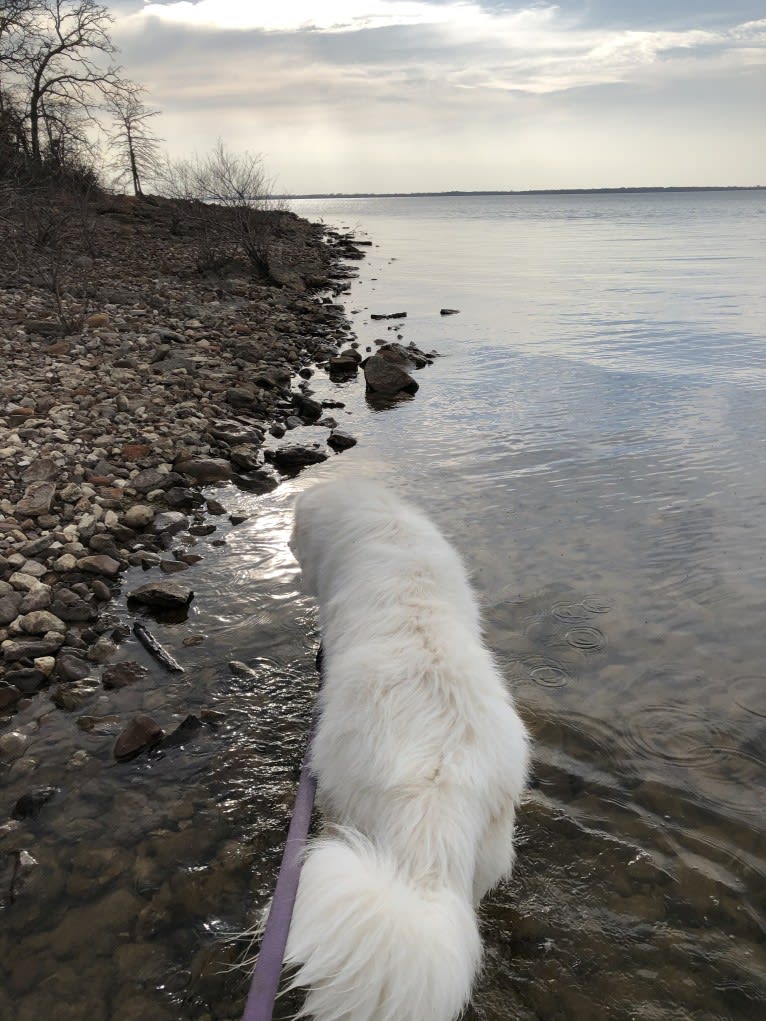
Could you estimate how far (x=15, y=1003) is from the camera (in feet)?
7.85

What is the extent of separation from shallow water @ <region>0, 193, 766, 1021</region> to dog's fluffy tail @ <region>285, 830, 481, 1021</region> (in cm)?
101

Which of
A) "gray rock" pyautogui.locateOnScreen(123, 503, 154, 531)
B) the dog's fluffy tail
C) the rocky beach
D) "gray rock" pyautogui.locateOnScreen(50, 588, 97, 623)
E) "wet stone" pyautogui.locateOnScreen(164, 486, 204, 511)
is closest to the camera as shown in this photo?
the dog's fluffy tail

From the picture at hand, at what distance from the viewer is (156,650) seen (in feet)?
14.2

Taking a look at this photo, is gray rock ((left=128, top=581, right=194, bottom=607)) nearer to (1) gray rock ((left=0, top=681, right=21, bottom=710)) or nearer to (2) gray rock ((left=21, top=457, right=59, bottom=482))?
(1) gray rock ((left=0, top=681, right=21, bottom=710))

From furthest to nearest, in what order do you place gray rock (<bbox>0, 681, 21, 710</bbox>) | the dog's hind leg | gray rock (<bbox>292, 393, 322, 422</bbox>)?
1. gray rock (<bbox>292, 393, 322, 422</bbox>)
2. gray rock (<bbox>0, 681, 21, 710</bbox>)
3. the dog's hind leg

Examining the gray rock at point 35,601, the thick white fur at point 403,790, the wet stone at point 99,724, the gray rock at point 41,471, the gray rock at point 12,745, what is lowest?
the wet stone at point 99,724

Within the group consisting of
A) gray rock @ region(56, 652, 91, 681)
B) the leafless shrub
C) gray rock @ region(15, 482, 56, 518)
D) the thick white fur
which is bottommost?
gray rock @ region(56, 652, 91, 681)

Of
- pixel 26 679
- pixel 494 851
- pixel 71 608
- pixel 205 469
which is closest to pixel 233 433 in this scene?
pixel 205 469

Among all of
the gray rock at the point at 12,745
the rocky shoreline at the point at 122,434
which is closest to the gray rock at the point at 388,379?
the rocky shoreline at the point at 122,434

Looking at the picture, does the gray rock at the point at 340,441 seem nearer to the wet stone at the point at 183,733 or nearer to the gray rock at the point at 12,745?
the wet stone at the point at 183,733

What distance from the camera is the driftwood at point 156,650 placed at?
422cm

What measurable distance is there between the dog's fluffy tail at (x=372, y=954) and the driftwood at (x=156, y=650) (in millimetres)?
2687

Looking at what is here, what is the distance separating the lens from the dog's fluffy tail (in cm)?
161

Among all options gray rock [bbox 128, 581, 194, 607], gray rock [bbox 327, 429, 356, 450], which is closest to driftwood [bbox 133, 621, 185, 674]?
gray rock [bbox 128, 581, 194, 607]
